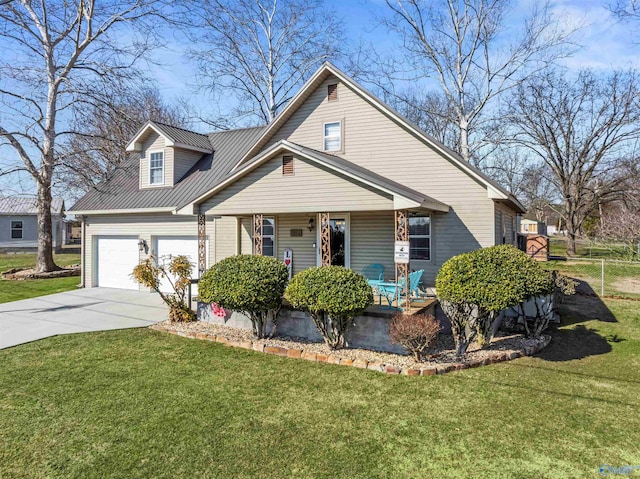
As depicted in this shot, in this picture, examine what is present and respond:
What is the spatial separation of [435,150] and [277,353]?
684 cm

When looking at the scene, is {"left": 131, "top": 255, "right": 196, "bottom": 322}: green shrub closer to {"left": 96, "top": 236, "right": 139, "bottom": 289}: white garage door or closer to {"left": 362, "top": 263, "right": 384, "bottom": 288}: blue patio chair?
{"left": 362, "top": 263, "right": 384, "bottom": 288}: blue patio chair

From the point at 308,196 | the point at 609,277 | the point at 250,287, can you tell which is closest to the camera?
the point at 250,287

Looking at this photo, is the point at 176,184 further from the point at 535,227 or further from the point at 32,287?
the point at 535,227

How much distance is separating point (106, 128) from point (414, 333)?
29.7 metres

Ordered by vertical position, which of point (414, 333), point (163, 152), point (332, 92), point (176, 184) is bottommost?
point (414, 333)

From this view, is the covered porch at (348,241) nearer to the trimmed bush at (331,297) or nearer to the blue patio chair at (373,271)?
the blue patio chair at (373,271)

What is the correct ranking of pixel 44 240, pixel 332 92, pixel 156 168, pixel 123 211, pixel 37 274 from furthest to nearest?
pixel 44 240 < pixel 37 274 < pixel 156 168 < pixel 123 211 < pixel 332 92

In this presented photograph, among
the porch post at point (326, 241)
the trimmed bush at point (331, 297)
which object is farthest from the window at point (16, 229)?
the trimmed bush at point (331, 297)

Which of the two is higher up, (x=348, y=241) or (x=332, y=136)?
(x=332, y=136)

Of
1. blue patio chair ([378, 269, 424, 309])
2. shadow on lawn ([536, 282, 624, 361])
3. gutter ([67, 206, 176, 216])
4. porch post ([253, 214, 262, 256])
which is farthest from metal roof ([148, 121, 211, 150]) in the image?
shadow on lawn ([536, 282, 624, 361])

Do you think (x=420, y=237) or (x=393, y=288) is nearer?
(x=393, y=288)

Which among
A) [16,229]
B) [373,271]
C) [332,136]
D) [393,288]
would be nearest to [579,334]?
[393,288]

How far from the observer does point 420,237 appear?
10969mm

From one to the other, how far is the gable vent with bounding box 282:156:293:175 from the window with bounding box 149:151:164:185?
7.44 meters
